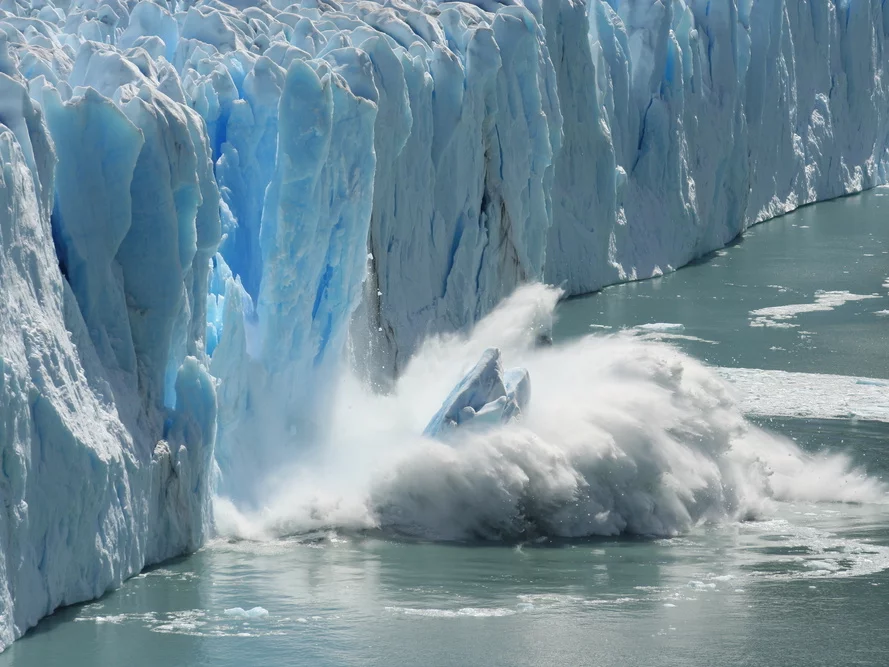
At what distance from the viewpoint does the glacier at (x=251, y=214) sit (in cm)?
917

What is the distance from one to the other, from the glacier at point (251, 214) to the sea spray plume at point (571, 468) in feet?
1.60

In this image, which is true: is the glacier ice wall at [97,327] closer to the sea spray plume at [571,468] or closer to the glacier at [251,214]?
the glacier at [251,214]

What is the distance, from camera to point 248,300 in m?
12.7

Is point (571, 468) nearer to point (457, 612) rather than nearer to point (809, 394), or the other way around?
point (457, 612)

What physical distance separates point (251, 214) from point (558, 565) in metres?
3.89

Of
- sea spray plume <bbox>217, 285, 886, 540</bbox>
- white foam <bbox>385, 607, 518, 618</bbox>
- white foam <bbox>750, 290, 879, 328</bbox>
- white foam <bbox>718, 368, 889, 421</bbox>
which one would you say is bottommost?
white foam <bbox>385, 607, 518, 618</bbox>

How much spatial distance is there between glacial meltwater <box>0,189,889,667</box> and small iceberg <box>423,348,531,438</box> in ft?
0.96

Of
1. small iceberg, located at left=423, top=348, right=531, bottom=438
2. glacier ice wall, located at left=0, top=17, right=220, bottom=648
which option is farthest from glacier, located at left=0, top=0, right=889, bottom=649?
small iceberg, located at left=423, top=348, right=531, bottom=438

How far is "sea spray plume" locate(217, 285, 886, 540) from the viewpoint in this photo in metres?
11.9

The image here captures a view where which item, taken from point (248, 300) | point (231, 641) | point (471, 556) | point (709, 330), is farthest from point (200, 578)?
point (709, 330)

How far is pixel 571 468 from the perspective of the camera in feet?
40.6

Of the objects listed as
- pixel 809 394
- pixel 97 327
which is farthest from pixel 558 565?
pixel 809 394

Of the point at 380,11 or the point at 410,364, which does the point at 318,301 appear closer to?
the point at 410,364

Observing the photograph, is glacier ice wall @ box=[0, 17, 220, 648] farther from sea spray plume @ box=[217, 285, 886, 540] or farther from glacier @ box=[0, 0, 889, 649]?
sea spray plume @ box=[217, 285, 886, 540]
